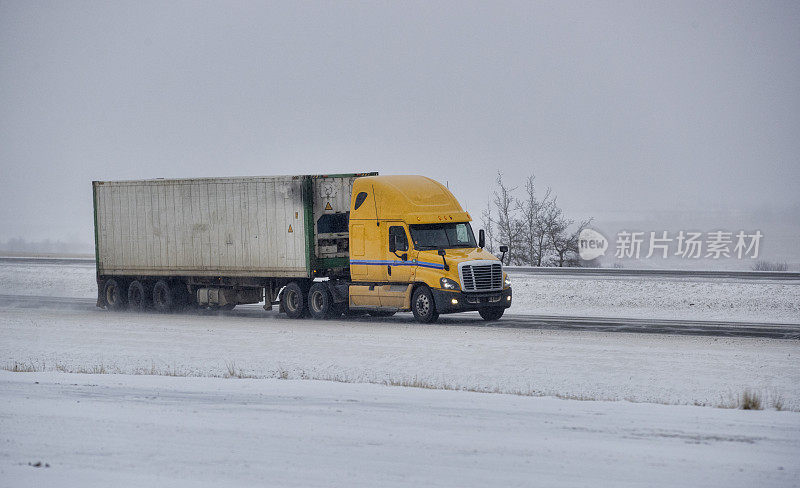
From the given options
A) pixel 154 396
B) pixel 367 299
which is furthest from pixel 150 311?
pixel 154 396

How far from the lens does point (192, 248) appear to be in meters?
30.1

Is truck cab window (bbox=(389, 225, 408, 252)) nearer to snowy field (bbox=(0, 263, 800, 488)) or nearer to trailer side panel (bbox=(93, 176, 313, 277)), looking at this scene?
trailer side panel (bbox=(93, 176, 313, 277))

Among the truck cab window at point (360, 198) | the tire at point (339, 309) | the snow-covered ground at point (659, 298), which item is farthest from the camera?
the snow-covered ground at point (659, 298)

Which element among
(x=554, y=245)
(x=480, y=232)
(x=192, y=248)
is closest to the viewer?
(x=480, y=232)

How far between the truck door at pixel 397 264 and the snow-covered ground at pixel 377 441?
37.9ft

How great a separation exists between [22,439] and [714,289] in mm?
26413

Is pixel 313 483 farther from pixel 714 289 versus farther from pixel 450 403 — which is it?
pixel 714 289

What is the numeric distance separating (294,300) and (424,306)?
4.29 m

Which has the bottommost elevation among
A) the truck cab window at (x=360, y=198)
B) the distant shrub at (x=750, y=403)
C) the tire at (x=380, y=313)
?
the distant shrub at (x=750, y=403)

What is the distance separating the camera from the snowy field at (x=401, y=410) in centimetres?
988

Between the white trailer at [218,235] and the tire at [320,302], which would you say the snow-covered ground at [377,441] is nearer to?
the tire at [320,302]

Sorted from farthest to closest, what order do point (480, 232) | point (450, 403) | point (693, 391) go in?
point (480, 232) < point (693, 391) < point (450, 403)

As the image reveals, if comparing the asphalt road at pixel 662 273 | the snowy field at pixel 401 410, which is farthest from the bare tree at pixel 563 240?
the snowy field at pixel 401 410

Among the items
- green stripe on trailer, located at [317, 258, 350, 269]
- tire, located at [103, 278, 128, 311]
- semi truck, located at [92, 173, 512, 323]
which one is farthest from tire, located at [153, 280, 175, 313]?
green stripe on trailer, located at [317, 258, 350, 269]
